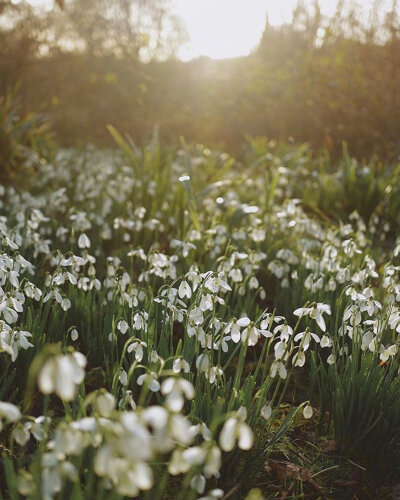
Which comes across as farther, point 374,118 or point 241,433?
point 374,118

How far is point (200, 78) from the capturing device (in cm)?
1410

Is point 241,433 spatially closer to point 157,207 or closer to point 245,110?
point 157,207

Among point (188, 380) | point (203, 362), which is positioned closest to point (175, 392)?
point (203, 362)

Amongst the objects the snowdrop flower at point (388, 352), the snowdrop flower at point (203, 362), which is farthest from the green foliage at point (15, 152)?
the snowdrop flower at point (388, 352)

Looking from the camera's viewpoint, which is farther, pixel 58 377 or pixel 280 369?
pixel 280 369

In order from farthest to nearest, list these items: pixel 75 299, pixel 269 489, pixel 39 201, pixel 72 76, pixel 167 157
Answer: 1. pixel 72 76
2. pixel 167 157
3. pixel 39 201
4. pixel 75 299
5. pixel 269 489

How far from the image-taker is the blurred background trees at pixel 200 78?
31.6 ft

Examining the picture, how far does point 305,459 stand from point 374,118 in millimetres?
8881

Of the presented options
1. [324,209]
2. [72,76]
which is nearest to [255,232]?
[324,209]

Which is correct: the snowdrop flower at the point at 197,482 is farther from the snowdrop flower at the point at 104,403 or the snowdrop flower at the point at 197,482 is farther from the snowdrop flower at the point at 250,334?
the snowdrop flower at the point at 250,334

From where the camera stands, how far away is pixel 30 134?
616 centimetres

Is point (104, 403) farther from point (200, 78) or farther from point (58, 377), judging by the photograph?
point (200, 78)

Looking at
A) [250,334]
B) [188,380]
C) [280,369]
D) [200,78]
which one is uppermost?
[200,78]

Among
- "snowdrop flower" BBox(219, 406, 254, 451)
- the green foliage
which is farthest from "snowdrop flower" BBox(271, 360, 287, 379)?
the green foliage
